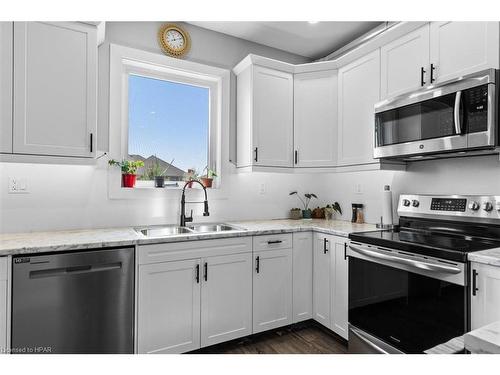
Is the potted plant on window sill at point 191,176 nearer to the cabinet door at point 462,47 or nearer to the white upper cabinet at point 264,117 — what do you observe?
the white upper cabinet at point 264,117

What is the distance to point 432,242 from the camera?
1.73 m

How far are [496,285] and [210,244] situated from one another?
159cm

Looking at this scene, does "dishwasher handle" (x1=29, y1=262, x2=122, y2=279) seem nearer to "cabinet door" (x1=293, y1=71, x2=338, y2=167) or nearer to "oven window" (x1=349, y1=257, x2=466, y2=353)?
"oven window" (x1=349, y1=257, x2=466, y2=353)

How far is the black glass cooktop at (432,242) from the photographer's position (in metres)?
1.53

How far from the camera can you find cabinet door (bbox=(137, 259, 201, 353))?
188 centimetres

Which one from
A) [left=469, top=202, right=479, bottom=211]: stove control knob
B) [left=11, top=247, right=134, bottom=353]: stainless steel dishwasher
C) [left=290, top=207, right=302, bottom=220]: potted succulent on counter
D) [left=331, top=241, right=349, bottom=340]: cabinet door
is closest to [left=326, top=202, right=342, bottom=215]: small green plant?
[left=290, top=207, right=302, bottom=220]: potted succulent on counter

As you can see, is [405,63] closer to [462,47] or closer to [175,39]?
[462,47]

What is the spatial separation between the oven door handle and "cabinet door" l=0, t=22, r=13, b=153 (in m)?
2.33

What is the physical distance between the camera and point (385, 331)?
1.81 metres

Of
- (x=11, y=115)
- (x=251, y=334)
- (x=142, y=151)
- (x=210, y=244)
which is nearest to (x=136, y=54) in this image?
(x=142, y=151)

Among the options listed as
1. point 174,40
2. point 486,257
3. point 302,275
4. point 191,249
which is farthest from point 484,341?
point 174,40

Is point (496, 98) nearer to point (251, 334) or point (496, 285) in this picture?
point (496, 285)

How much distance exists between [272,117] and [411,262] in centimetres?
168

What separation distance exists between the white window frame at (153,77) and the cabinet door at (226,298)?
0.86 meters
